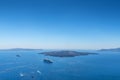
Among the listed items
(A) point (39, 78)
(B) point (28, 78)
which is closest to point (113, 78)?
(A) point (39, 78)

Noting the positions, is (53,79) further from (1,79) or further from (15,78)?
(1,79)

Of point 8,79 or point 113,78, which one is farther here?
point 113,78

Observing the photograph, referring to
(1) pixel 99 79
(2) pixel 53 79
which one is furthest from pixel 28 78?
(1) pixel 99 79

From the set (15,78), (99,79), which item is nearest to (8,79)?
(15,78)

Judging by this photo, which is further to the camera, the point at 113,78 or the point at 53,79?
the point at 113,78

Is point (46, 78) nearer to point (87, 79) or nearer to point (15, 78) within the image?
point (15, 78)

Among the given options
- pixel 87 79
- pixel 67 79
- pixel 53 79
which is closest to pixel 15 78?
pixel 53 79

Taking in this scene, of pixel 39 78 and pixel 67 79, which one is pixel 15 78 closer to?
pixel 39 78
